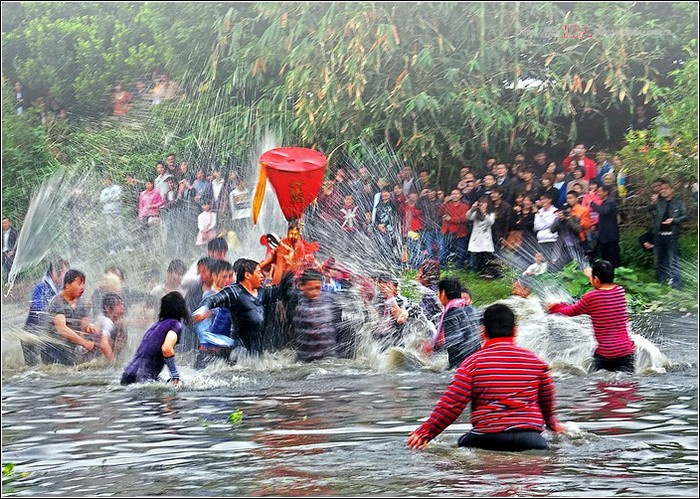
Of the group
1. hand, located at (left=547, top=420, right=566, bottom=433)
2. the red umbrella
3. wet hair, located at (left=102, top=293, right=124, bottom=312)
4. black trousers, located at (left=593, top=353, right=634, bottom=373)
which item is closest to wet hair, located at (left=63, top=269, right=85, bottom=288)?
wet hair, located at (left=102, top=293, right=124, bottom=312)

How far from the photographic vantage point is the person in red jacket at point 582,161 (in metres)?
12.5

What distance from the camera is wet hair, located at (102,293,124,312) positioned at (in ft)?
41.4

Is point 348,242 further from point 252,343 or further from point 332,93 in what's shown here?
point 252,343

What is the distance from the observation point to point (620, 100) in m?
12.8

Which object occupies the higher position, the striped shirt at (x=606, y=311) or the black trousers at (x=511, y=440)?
the striped shirt at (x=606, y=311)

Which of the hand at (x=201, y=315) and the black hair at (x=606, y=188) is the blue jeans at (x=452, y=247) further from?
the hand at (x=201, y=315)

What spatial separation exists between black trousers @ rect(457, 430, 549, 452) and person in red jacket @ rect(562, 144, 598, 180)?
6.67m

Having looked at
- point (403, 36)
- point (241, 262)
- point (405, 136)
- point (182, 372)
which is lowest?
point (182, 372)

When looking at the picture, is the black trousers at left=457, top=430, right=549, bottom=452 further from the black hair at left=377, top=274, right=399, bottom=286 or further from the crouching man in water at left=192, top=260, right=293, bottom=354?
the black hair at left=377, top=274, right=399, bottom=286

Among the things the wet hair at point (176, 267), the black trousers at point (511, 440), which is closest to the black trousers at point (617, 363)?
the black trousers at point (511, 440)

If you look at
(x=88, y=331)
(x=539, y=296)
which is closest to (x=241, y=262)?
(x=88, y=331)

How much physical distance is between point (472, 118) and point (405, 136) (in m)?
0.82

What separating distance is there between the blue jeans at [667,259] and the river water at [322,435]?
0.74 m

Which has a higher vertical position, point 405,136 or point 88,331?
point 405,136
